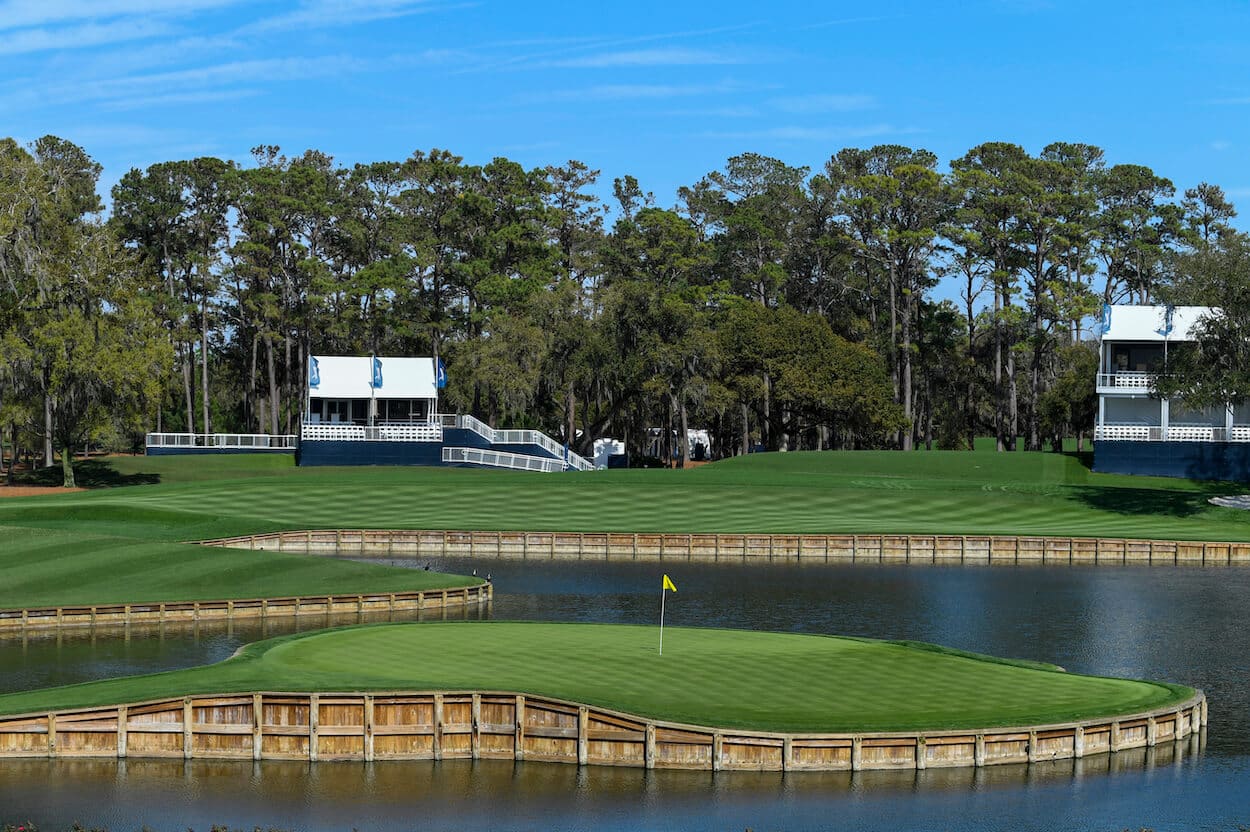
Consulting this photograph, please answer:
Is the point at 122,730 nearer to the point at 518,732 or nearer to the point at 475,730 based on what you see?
the point at 475,730

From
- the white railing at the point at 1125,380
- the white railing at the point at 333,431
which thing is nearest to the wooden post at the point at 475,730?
the white railing at the point at 333,431

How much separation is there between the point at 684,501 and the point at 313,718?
46736 mm

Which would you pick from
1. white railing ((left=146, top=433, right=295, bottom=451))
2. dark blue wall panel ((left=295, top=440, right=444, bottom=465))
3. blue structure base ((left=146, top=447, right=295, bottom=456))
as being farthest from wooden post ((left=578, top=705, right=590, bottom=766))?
blue structure base ((left=146, top=447, right=295, bottom=456))

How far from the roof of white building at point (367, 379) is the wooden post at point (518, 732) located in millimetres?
71403

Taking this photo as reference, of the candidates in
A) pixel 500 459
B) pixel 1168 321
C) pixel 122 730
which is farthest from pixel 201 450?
pixel 122 730

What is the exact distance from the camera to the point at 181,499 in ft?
240

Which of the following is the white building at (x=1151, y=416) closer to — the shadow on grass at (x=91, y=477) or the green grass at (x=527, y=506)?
the green grass at (x=527, y=506)

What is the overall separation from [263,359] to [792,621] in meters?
93.0

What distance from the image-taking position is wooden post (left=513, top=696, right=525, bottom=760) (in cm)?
2705

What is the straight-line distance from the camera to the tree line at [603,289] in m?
91.5

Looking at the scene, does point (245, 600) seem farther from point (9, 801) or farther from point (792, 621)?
point (9, 801)

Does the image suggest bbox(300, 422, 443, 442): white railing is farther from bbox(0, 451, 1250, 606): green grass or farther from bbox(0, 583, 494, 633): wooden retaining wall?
bbox(0, 583, 494, 633): wooden retaining wall

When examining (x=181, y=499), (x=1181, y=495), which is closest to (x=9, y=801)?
(x=181, y=499)

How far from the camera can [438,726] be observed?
2742 centimetres
